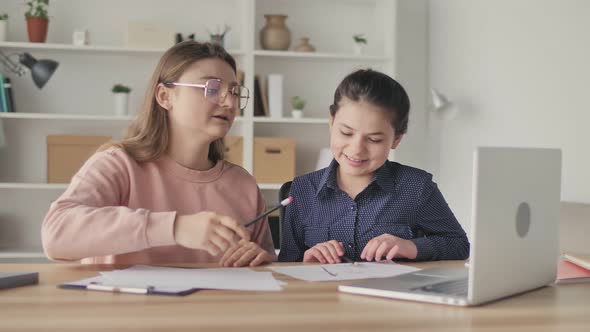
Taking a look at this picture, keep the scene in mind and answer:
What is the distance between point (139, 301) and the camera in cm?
124

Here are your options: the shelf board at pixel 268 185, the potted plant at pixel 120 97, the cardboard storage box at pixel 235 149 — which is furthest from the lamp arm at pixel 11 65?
the shelf board at pixel 268 185

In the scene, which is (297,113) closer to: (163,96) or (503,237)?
(163,96)

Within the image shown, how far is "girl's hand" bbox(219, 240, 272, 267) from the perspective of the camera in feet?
5.59

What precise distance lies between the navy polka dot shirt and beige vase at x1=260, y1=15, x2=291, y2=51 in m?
2.47

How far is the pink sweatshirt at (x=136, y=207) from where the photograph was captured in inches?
63.2

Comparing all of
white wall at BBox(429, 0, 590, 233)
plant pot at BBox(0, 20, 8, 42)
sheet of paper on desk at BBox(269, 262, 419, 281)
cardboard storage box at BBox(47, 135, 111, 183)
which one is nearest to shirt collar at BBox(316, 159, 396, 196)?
sheet of paper on desk at BBox(269, 262, 419, 281)

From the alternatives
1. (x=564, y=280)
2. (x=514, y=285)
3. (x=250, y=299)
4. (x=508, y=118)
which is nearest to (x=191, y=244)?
(x=250, y=299)

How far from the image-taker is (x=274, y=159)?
4.53m

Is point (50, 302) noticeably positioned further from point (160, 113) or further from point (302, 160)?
point (302, 160)

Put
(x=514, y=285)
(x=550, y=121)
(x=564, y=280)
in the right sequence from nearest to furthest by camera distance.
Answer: (x=514, y=285) → (x=564, y=280) → (x=550, y=121)

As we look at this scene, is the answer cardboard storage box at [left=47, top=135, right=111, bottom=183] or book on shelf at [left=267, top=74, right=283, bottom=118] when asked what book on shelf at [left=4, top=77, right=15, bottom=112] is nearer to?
cardboard storage box at [left=47, top=135, right=111, bottom=183]

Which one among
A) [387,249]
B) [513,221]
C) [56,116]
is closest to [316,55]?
[56,116]

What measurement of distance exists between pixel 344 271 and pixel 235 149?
115 inches

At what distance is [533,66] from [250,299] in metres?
2.83
